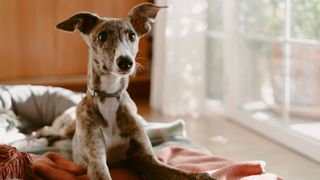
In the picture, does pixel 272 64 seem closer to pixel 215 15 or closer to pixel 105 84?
pixel 215 15

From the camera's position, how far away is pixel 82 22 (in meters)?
1.93

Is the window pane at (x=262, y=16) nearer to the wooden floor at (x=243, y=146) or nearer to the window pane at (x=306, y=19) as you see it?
the window pane at (x=306, y=19)

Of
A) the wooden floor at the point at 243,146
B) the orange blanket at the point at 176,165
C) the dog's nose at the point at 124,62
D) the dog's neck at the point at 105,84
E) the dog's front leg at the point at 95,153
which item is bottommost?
the wooden floor at the point at 243,146

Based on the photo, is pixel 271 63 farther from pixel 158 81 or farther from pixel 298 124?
pixel 158 81

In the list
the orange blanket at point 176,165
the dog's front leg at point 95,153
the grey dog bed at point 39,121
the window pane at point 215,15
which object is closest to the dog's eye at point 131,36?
the dog's front leg at point 95,153

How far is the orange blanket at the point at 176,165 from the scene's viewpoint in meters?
1.86

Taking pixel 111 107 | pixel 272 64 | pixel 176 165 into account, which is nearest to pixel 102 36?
pixel 111 107

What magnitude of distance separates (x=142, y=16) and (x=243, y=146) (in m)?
1.32

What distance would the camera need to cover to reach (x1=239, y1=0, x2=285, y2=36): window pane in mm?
3115

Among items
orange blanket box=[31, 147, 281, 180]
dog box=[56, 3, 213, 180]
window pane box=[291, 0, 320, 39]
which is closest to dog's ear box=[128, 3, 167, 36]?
dog box=[56, 3, 213, 180]

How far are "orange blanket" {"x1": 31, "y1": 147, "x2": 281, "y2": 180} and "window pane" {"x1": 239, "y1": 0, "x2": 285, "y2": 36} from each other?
1300mm

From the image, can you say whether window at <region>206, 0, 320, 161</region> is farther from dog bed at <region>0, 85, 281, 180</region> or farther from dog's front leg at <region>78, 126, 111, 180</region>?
dog's front leg at <region>78, 126, 111, 180</region>

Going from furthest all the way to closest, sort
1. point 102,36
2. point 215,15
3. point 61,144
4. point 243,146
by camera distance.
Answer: point 215,15 < point 243,146 < point 61,144 < point 102,36

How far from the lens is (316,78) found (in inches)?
116
